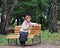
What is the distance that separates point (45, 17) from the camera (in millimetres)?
29562

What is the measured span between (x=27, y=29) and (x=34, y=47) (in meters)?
0.85

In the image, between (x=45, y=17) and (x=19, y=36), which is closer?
(x=19, y=36)

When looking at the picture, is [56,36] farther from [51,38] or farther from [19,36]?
[19,36]

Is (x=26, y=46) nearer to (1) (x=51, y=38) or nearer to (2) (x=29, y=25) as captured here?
(2) (x=29, y=25)

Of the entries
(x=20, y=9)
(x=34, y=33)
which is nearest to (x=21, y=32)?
(x=34, y=33)

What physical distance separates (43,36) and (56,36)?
2.14 feet

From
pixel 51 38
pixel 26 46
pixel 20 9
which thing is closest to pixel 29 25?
pixel 26 46

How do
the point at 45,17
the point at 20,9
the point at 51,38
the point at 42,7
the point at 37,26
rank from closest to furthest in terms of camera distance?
the point at 37,26
the point at 51,38
the point at 20,9
the point at 42,7
the point at 45,17

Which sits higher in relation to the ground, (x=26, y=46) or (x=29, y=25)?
(x=29, y=25)

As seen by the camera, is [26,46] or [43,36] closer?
[26,46]

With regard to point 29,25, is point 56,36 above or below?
below

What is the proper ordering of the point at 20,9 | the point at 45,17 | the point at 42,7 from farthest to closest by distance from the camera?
the point at 45,17
the point at 42,7
the point at 20,9

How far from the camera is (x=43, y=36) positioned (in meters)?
13.2

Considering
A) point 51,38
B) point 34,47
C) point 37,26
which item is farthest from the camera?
point 51,38
